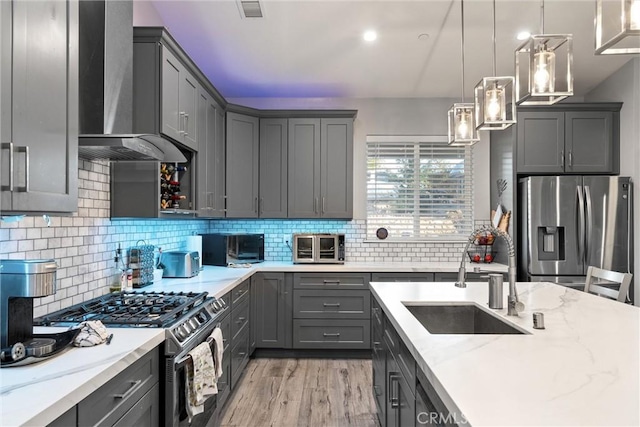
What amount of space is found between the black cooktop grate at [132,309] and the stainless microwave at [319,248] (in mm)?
1834

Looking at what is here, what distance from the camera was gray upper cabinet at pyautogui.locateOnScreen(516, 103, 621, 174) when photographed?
399 cm

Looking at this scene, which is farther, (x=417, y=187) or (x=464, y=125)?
(x=417, y=187)

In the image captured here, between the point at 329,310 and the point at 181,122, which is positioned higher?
the point at 181,122

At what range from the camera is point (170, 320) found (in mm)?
1818

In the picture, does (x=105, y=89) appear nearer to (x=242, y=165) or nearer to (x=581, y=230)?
(x=242, y=165)

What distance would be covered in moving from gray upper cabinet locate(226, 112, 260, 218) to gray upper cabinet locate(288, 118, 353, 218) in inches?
16.0

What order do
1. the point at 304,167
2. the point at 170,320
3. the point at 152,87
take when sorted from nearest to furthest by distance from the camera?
1. the point at 170,320
2. the point at 152,87
3. the point at 304,167

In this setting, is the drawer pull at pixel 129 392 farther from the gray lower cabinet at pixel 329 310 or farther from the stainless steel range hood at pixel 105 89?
the gray lower cabinet at pixel 329 310

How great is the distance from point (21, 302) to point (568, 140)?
4655 millimetres

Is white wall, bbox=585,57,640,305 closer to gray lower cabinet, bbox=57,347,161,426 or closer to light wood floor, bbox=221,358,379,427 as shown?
light wood floor, bbox=221,358,379,427

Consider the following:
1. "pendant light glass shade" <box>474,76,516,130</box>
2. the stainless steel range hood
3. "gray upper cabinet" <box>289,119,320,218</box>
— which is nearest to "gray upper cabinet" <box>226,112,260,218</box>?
"gray upper cabinet" <box>289,119,320,218</box>

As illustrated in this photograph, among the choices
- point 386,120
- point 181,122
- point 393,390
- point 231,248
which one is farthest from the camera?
point 386,120

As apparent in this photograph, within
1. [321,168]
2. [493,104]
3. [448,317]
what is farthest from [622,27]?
[321,168]

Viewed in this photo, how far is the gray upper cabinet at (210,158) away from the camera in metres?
3.23
